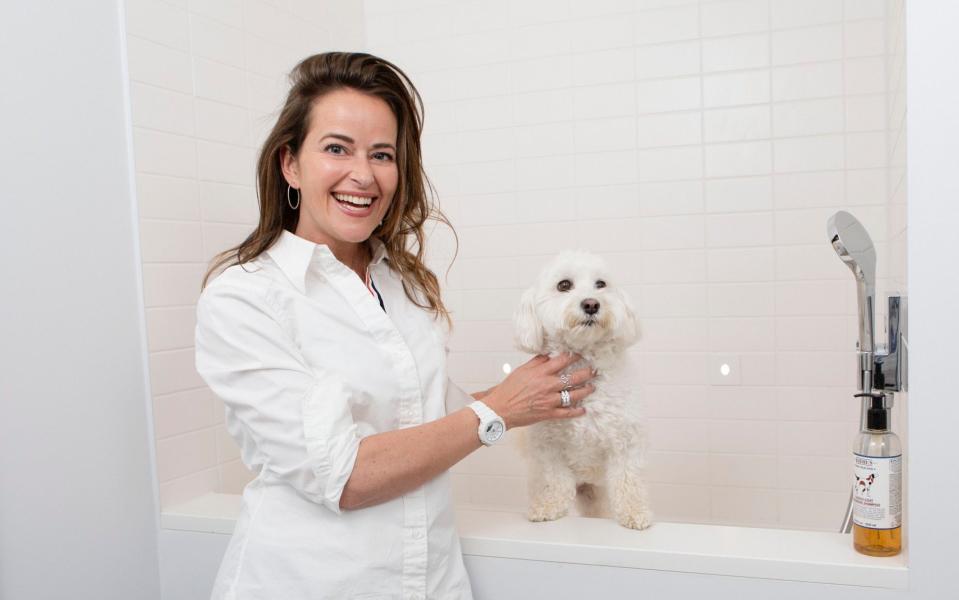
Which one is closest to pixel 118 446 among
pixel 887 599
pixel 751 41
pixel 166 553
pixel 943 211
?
pixel 166 553

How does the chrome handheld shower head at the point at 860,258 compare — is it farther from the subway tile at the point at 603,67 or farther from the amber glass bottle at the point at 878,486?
the subway tile at the point at 603,67

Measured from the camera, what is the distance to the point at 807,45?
95.3 inches

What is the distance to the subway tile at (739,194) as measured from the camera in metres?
2.51

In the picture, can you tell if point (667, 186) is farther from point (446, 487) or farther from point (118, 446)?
point (118, 446)

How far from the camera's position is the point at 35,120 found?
1538 mm

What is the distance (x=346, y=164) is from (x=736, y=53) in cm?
176

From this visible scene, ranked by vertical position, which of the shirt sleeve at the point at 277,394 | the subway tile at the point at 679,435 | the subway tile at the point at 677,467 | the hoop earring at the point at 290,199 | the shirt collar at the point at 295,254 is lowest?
the subway tile at the point at 677,467

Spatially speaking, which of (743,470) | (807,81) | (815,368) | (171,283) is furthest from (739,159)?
(171,283)

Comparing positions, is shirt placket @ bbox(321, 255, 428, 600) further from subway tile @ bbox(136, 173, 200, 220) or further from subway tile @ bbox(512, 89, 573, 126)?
subway tile @ bbox(512, 89, 573, 126)

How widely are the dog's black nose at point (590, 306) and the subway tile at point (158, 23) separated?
1.32m

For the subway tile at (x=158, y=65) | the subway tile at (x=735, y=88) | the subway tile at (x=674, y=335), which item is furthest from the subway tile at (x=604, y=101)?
the subway tile at (x=158, y=65)

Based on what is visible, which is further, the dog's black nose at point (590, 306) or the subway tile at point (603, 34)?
the subway tile at point (603, 34)

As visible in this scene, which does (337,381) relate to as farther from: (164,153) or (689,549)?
(164,153)

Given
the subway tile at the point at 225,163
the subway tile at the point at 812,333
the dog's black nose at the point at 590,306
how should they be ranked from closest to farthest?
1. the dog's black nose at the point at 590,306
2. the subway tile at the point at 225,163
3. the subway tile at the point at 812,333
